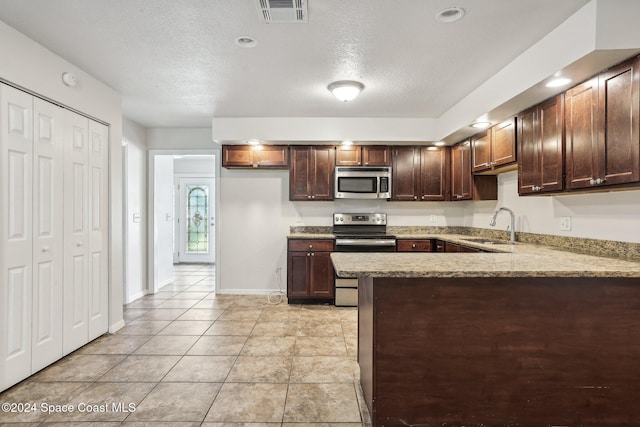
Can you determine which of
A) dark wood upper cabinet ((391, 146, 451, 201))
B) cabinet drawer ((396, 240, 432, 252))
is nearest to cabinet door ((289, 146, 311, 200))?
dark wood upper cabinet ((391, 146, 451, 201))

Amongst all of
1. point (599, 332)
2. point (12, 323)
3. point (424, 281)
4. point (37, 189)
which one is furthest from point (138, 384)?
point (599, 332)

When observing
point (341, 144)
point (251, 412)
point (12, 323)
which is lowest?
point (251, 412)

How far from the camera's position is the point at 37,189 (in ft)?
8.22

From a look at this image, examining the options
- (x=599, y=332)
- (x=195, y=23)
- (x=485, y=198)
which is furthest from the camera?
(x=485, y=198)

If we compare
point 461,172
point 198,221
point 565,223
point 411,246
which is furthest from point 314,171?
point 198,221

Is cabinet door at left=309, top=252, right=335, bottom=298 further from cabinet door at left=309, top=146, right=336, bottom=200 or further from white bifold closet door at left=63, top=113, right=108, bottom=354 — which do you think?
white bifold closet door at left=63, top=113, right=108, bottom=354

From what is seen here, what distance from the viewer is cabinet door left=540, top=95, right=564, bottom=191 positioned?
2.51 m

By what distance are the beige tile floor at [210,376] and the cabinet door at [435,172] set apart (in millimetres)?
2014

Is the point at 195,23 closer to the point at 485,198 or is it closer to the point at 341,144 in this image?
the point at 341,144

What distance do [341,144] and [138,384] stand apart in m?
3.48

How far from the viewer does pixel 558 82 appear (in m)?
2.37

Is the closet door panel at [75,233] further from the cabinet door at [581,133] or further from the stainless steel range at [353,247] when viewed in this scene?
the cabinet door at [581,133]

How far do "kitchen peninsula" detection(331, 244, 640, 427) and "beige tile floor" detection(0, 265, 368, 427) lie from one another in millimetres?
464

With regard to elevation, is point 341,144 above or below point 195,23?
below
